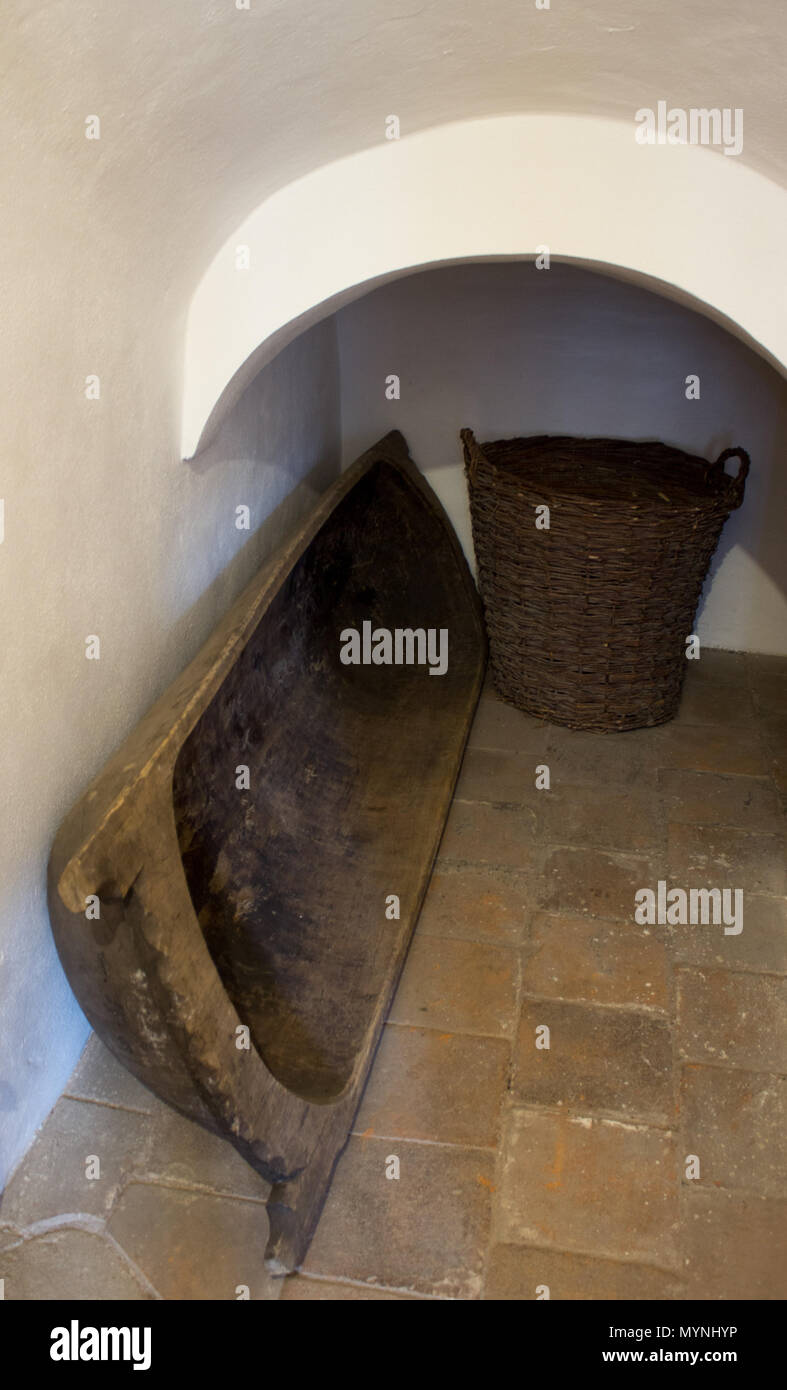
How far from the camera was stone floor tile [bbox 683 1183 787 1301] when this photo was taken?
6.70 feet

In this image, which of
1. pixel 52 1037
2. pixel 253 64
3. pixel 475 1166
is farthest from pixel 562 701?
pixel 253 64

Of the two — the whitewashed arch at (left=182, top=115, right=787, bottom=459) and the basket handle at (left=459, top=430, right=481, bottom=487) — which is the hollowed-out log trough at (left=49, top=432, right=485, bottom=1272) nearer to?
the basket handle at (left=459, top=430, right=481, bottom=487)

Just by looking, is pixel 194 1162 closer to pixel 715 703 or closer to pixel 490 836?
pixel 490 836

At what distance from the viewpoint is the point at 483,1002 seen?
8.91 ft

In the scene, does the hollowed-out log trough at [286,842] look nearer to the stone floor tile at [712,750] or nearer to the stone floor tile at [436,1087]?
the stone floor tile at [436,1087]

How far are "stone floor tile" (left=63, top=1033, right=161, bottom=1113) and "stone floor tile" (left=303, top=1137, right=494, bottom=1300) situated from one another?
1.59 feet

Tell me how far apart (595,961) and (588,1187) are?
697 millimetres

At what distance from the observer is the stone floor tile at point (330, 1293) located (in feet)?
6.62

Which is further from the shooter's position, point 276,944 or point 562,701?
point 562,701

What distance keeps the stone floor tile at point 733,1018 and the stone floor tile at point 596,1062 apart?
0.08 m

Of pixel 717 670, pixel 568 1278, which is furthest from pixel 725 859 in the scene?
pixel 568 1278

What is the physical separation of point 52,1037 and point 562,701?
219 centimetres

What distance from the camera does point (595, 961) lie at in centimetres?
285
